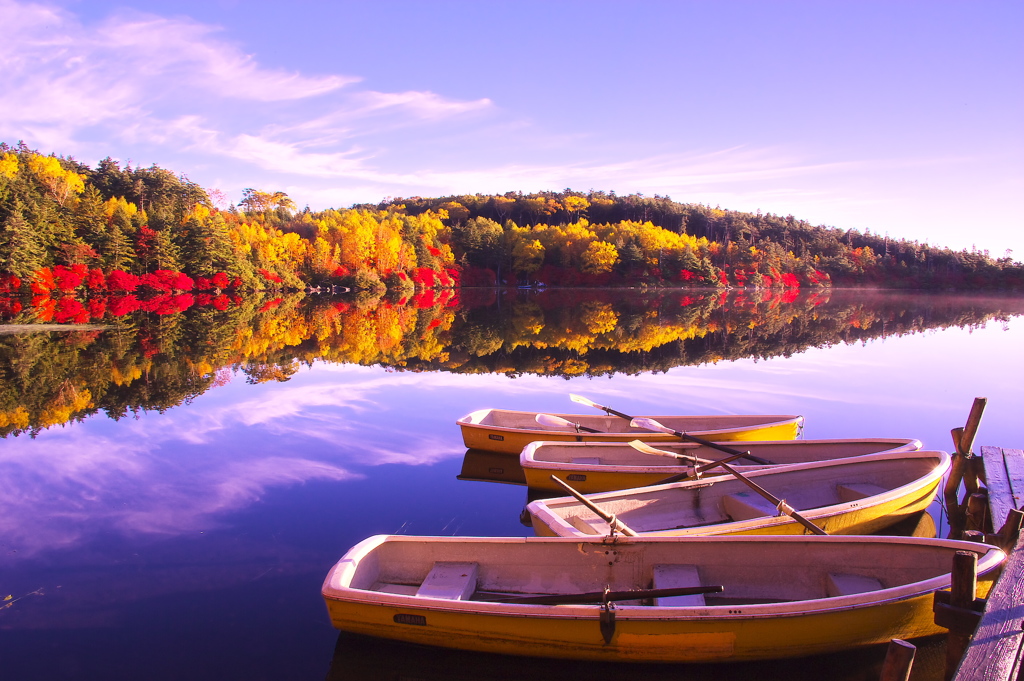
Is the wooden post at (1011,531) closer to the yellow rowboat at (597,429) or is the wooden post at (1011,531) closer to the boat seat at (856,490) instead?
the boat seat at (856,490)

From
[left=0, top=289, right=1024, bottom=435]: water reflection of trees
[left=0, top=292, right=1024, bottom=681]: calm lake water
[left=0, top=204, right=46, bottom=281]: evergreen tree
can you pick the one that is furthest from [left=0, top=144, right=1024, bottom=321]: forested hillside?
[left=0, top=292, right=1024, bottom=681]: calm lake water

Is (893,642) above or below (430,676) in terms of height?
above

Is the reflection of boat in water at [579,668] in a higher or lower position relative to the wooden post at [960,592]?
lower

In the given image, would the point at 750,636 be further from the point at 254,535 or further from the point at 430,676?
the point at 254,535

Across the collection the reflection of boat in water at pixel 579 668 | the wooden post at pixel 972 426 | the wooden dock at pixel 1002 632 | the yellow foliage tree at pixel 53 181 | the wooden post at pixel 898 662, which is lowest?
the reflection of boat in water at pixel 579 668

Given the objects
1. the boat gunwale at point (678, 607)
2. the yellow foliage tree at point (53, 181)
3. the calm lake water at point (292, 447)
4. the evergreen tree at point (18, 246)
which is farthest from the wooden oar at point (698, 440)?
the yellow foliage tree at point (53, 181)

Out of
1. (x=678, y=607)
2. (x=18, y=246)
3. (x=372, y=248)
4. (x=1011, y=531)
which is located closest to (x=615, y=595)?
(x=678, y=607)

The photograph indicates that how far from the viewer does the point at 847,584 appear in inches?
190

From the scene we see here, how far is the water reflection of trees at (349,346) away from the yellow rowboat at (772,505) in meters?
10.5

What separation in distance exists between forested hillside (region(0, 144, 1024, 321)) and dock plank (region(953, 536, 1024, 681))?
36649 mm

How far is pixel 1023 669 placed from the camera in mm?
3922

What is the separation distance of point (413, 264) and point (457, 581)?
7065 cm

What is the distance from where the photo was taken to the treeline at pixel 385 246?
42.7m

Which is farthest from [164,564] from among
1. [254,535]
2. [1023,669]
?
[1023,669]
